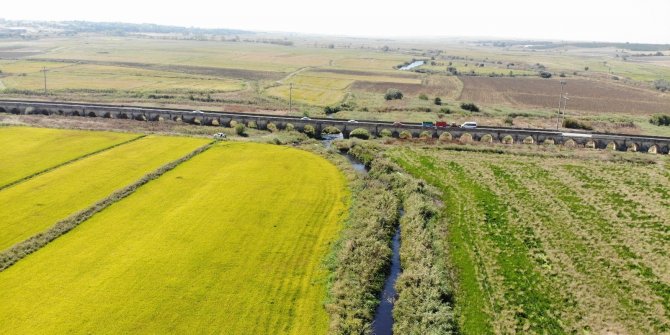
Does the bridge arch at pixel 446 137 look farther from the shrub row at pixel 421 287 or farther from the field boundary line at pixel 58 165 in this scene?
the field boundary line at pixel 58 165

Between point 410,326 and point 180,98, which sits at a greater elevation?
point 180,98

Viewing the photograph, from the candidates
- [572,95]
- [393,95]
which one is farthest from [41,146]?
[572,95]

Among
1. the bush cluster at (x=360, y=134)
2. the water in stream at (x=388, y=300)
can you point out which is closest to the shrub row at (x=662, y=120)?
the bush cluster at (x=360, y=134)

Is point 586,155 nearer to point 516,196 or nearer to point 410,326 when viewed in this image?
point 516,196

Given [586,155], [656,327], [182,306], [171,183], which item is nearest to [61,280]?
[182,306]

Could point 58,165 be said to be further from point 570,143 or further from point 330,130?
point 570,143

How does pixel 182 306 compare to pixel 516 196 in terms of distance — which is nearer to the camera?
pixel 182 306

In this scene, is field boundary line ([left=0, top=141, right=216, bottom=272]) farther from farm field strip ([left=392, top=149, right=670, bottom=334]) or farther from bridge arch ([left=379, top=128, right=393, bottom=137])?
bridge arch ([left=379, top=128, right=393, bottom=137])
